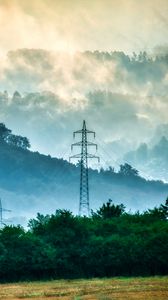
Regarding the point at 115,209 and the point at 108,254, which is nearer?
the point at 108,254

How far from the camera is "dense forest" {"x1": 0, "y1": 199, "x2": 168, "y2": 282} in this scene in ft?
283

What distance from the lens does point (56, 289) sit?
6425 cm

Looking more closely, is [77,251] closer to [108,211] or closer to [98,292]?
[108,211]

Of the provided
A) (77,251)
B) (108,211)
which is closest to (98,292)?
(77,251)

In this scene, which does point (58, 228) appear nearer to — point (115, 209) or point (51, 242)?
point (51, 242)

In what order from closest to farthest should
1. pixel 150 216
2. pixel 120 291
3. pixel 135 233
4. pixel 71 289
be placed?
pixel 120 291 < pixel 71 289 < pixel 135 233 < pixel 150 216

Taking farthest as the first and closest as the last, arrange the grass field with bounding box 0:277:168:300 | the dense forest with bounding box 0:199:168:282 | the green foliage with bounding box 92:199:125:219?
1. the green foliage with bounding box 92:199:125:219
2. the dense forest with bounding box 0:199:168:282
3. the grass field with bounding box 0:277:168:300

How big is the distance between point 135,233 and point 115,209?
18.3 meters

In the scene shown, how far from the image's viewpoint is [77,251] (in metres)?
89.7

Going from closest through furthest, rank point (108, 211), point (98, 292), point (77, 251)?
point (98, 292), point (77, 251), point (108, 211)

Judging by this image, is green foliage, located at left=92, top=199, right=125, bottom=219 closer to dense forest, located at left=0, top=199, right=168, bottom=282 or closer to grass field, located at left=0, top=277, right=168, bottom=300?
dense forest, located at left=0, top=199, right=168, bottom=282

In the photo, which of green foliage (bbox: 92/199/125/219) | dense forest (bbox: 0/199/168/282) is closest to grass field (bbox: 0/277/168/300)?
dense forest (bbox: 0/199/168/282)

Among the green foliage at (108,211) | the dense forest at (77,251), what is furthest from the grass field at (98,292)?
the green foliage at (108,211)

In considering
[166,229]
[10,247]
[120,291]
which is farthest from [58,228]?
[120,291]
